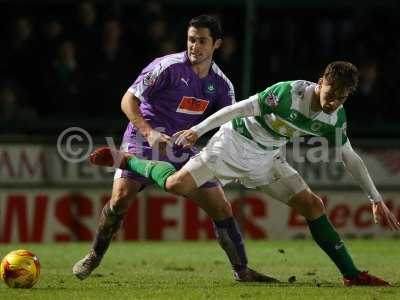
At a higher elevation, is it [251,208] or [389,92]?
[389,92]

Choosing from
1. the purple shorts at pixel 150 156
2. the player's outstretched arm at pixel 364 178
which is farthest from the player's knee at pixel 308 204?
the purple shorts at pixel 150 156

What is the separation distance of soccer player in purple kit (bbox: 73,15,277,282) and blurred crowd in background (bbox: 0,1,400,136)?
6.02 meters

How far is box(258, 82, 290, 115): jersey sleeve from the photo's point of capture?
802 cm

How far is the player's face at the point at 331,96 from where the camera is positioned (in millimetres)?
7746

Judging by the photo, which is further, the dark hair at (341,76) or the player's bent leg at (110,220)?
the player's bent leg at (110,220)

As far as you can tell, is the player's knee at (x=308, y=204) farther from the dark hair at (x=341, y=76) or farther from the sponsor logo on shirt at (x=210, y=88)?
the sponsor logo on shirt at (x=210, y=88)

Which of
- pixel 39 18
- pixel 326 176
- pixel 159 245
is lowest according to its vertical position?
pixel 159 245

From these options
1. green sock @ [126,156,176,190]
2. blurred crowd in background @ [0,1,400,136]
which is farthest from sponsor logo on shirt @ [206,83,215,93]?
blurred crowd in background @ [0,1,400,136]

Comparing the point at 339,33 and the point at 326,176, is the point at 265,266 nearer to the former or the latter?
the point at 326,176

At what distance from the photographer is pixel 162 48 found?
49.6 ft

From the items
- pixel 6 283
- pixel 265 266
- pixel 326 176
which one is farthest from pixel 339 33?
pixel 6 283

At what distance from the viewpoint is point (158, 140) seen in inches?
313

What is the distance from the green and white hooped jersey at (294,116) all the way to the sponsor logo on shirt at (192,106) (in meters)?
0.70

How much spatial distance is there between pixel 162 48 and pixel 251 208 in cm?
265
